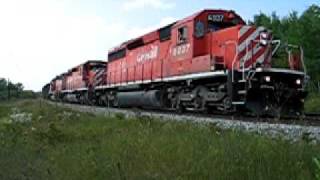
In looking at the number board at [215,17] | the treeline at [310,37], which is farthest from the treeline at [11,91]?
the number board at [215,17]

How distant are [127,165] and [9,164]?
2893 millimetres

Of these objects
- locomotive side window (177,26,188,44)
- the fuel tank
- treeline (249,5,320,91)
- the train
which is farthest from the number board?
treeline (249,5,320,91)

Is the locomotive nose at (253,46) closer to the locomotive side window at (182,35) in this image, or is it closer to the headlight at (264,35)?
the headlight at (264,35)

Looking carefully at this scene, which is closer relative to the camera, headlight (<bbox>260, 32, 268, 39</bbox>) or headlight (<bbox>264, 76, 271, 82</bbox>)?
headlight (<bbox>264, 76, 271, 82</bbox>)

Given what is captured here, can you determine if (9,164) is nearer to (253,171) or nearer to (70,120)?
(253,171)

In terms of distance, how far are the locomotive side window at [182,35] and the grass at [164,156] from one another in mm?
6910

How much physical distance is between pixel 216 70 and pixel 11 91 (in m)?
69.7

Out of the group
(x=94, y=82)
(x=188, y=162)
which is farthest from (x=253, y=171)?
(x=94, y=82)

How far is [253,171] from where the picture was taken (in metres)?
5.90

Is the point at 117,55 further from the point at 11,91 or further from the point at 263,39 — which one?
the point at 11,91

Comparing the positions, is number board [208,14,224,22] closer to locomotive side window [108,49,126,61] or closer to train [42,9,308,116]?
train [42,9,308,116]

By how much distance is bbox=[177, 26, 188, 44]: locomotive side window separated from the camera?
18334 mm

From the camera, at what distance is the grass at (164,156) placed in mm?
6078

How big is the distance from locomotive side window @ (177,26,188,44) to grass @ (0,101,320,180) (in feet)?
22.7
